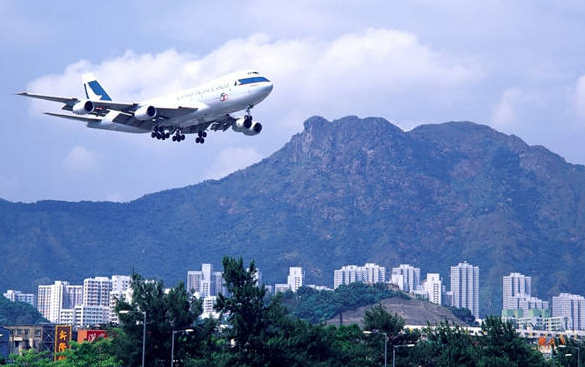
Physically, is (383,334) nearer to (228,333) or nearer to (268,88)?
(228,333)

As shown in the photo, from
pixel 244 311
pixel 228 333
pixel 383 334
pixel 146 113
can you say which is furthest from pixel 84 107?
pixel 383 334

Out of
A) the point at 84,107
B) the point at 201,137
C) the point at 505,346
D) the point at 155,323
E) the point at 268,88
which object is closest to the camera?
the point at 155,323

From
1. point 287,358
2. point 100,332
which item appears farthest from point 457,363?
point 100,332

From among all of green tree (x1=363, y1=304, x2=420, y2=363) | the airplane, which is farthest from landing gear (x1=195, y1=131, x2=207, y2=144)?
green tree (x1=363, y1=304, x2=420, y2=363)

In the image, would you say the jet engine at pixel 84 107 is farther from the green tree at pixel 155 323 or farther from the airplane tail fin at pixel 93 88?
the airplane tail fin at pixel 93 88

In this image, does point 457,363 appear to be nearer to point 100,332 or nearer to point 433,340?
point 433,340

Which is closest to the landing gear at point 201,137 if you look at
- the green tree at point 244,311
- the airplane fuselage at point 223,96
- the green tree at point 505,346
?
the airplane fuselage at point 223,96
